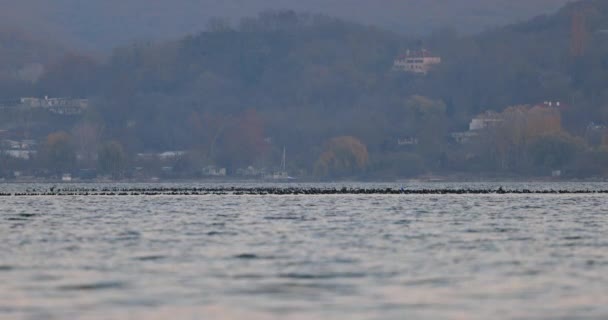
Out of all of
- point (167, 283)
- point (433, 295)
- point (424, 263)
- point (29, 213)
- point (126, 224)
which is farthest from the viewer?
point (29, 213)

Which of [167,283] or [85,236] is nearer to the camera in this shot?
[167,283]

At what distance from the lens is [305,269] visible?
4603cm

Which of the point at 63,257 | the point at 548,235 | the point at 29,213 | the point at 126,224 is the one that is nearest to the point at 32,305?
the point at 63,257

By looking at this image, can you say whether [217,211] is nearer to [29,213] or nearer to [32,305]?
[29,213]

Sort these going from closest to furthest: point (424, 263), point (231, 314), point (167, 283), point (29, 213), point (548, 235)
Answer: point (231, 314), point (167, 283), point (424, 263), point (548, 235), point (29, 213)

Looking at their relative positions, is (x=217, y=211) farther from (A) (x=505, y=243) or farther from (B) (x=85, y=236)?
(A) (x=505, y=243)

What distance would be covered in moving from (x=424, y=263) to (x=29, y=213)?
46156mm

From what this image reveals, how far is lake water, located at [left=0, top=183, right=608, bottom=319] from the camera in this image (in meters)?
37.1

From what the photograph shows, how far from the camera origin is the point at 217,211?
9262 cm

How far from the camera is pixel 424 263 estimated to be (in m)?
48.0

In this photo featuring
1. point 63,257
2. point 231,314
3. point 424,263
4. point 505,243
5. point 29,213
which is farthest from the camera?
point 29,213

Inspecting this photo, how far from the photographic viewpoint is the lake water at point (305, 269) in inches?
1462

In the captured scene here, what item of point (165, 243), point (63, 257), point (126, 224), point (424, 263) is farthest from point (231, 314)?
point (126, 224)

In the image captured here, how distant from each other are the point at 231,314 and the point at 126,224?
37.7 meters
